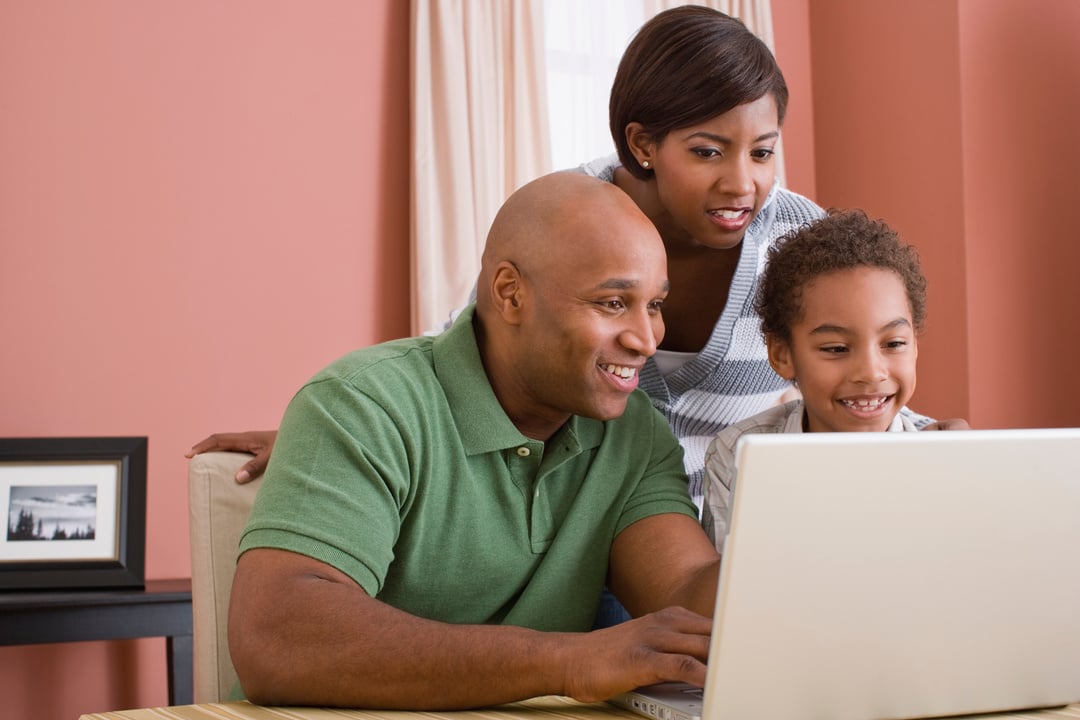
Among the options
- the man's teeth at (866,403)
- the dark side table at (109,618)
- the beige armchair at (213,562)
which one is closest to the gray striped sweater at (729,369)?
the man's teeth at (866,403)

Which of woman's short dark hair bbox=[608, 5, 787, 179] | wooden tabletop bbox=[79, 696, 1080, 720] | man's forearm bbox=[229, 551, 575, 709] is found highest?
woman's short dark hair bbox=[608, 5, 787, 179]

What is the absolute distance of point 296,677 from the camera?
1051mm

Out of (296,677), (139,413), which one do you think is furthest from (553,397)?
(139,413)

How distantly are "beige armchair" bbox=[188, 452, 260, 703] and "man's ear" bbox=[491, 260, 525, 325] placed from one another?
367 millimetres

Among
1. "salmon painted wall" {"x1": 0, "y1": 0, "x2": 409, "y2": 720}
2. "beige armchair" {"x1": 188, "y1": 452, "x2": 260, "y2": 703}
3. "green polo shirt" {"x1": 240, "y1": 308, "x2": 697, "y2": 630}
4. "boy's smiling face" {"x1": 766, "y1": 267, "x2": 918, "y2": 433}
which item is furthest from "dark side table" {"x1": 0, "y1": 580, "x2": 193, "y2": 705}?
"boy's smiling face" {"x1": 766, "y1": 267, "x2": 918, "y2": 433}

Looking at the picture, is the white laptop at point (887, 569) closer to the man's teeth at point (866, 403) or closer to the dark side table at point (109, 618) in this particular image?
the man's teeth at point (866, 403)

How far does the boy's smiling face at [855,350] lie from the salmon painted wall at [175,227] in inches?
74.7

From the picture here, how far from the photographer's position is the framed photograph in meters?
2.58

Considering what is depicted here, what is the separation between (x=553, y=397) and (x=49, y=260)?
2005 millimetres

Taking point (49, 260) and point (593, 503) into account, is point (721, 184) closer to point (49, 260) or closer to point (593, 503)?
point (593, 503)

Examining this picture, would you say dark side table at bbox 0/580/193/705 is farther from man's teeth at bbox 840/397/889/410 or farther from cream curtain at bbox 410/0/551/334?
man's teeth at bbox 840/397/889/410

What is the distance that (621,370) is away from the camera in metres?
1.37

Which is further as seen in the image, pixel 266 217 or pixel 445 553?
pixel 266 217

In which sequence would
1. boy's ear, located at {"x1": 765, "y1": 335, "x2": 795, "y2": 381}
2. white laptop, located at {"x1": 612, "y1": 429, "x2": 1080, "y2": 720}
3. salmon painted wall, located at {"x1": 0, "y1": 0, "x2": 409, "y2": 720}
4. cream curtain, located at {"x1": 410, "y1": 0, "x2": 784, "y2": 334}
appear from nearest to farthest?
white laptop, located at {"x1": 612, "y1": 429, "x2": 1080, "y2": 720} < boy's ear, located at {"x1": 765, "y1": 335, "x2": 795, "y2": 381} < salmon painted wall, located at {"x1": 0, "y1": 0, "x2": 409, "y2": 720} < cream curtain, located at {"x1": 410, "y1": 0, "x2": 784, "y2": 334}
